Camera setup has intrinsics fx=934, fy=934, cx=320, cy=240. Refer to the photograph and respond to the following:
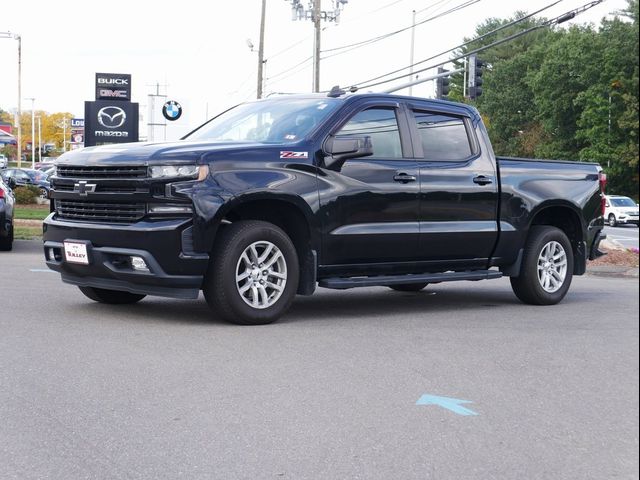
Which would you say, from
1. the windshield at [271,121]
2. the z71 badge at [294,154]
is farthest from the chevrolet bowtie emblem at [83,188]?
the z71 badge at [294,154]

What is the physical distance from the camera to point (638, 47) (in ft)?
3.06

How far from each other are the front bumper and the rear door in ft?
7.58

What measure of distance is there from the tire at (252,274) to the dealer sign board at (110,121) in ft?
84.4

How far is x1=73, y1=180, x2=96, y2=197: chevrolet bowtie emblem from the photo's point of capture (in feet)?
25.3

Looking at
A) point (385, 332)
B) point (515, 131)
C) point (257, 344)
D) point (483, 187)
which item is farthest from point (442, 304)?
point (515, 131)

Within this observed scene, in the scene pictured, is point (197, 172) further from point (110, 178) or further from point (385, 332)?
point (385, 332)

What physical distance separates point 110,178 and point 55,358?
1811mm

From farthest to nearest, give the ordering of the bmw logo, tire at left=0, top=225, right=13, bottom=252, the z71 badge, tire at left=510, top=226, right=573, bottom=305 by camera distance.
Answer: the bmw logo, tire at left=0, top=225, right=13, bottom=252, tire at left=510, top=226, right=573, bottom=305, the z71 badge

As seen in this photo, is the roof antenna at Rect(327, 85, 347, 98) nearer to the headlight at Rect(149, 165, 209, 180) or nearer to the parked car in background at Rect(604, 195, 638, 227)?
the headlight at Rect(149, 165, 209, 180)

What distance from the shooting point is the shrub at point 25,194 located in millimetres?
32750

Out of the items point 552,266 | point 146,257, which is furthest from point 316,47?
point 146,257

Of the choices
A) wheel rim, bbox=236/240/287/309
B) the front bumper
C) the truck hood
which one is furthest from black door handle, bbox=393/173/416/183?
the front bumper

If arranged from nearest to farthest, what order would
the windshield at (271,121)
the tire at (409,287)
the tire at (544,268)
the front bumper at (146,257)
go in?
the front bumper at (146,257)
the windshield at (271,121)
the tire at (544,268)
the tire at (409,287)

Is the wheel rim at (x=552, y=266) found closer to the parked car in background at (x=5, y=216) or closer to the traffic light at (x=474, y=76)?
the parked car in background at (x=5, y=216)
